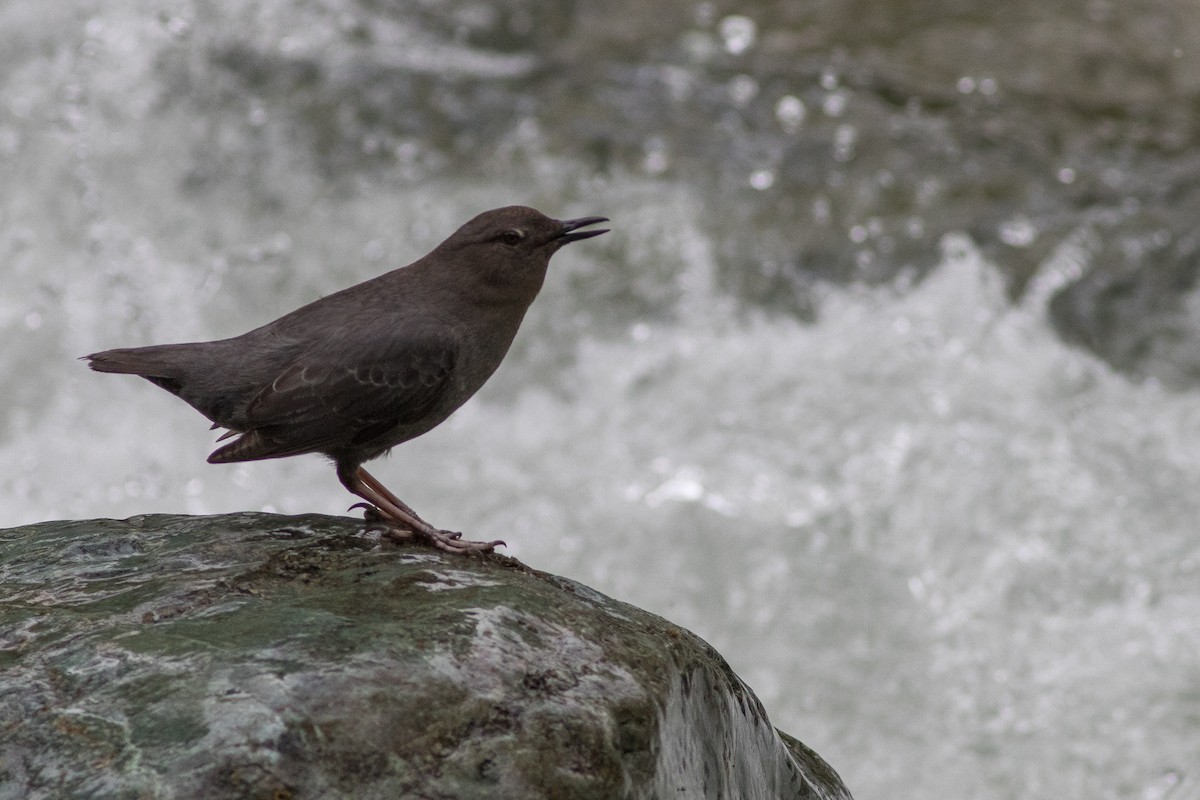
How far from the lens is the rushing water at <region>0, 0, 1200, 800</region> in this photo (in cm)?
602

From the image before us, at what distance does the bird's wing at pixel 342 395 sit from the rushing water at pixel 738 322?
2895 millimetres

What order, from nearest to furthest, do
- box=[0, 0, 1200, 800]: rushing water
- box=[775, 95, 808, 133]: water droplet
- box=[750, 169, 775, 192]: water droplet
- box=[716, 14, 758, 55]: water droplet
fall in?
box=[0, 0, 1200, 800]: rushing water → box=[750, 169, 775, 192]: water droplet → box=[775, 95, 808, 133]: water droplet → box=[716, 14, 758, 55]: water droplet

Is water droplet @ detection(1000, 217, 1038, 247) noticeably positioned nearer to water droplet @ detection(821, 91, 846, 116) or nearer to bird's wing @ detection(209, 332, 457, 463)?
water droplet @ detection(821, 91, 846, 116)

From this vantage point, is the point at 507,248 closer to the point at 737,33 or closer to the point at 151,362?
the point at 151,362

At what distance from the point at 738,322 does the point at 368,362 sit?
4313 millimetres

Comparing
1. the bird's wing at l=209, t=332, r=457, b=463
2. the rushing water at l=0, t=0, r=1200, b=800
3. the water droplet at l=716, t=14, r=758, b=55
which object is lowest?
the rushing water at l=0, t=0, r=1200, b=800

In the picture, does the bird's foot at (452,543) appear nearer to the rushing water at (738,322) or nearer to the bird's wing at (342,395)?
the bird's wing at (342,395)

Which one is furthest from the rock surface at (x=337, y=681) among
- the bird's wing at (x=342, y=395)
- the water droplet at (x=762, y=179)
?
the water droplet at (x=762, y=179)

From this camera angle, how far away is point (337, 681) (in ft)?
8.21

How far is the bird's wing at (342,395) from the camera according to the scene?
11.4 ft

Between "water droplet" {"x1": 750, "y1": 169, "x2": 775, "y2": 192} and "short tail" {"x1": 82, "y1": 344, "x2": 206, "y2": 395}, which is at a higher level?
"short tail" {"x1": 82, "y1": 344, "x2": 206, "y2": 395}

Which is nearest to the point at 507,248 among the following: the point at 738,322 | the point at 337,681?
the point at 337,681

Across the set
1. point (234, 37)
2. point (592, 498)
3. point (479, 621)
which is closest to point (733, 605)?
point (592, 498)

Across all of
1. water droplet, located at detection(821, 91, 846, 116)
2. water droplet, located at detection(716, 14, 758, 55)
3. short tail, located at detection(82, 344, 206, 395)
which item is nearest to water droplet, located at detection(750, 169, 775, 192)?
water droplet, located at detection(821, 91, 846, 116)
